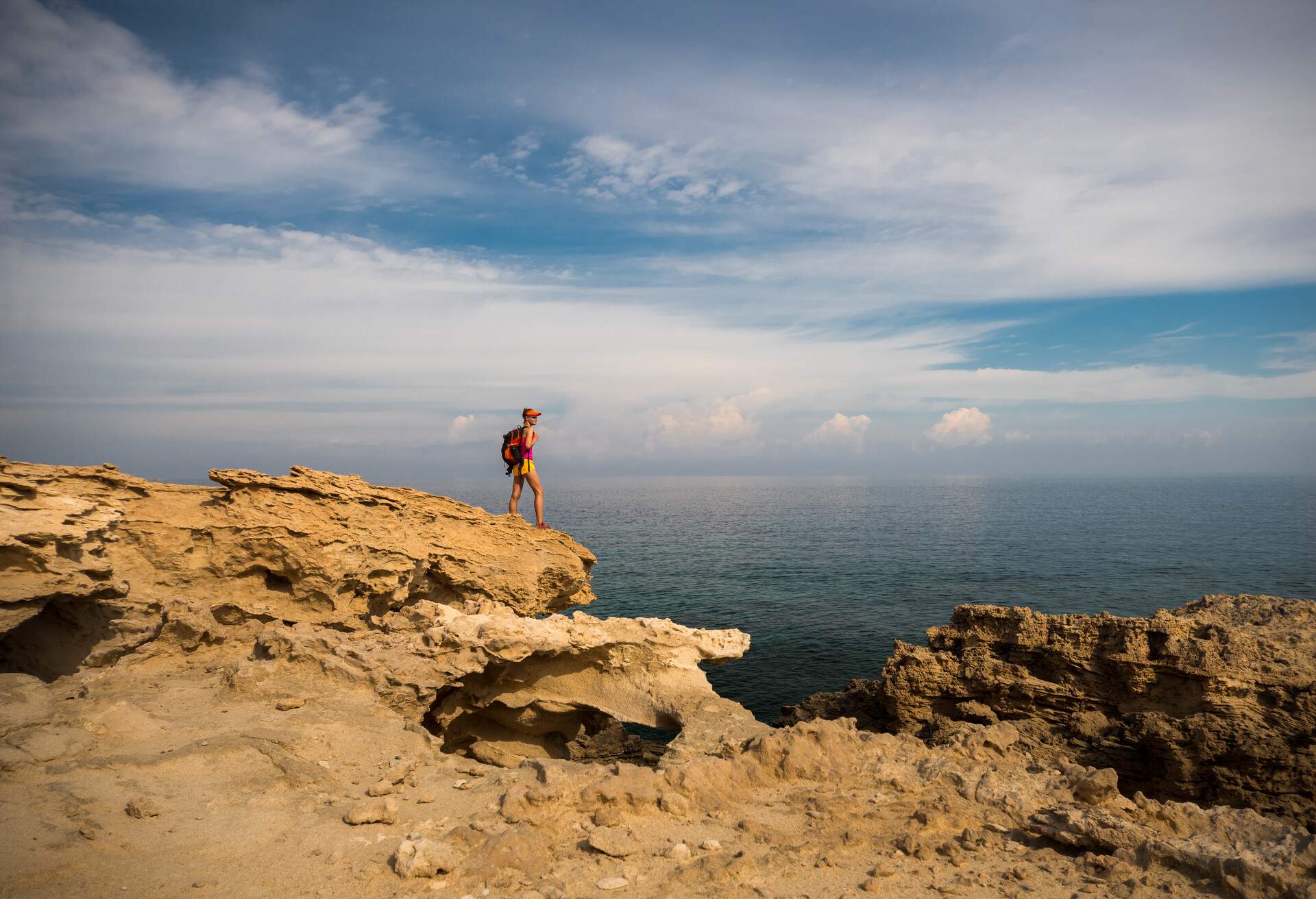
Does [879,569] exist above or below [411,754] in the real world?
below

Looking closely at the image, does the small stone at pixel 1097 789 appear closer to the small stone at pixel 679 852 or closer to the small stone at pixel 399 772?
the small stone at pixel 679 852

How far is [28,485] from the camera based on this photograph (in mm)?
8727

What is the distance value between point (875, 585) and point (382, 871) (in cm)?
3525

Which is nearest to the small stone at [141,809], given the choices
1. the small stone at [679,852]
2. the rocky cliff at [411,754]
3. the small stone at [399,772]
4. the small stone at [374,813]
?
the rocky cliff at [411,754]

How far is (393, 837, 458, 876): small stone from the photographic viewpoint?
5348 mm

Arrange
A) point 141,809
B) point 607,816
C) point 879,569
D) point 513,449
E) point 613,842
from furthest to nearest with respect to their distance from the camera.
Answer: point 879,569 < point 513,449 < point 607,816 < point 613,842 < point 141,809

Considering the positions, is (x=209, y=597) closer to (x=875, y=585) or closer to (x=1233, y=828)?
(x=1233, y=828)

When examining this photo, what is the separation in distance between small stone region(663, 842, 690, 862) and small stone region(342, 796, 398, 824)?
8.91 feet

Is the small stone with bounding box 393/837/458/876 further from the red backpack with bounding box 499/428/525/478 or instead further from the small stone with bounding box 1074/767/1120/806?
the red backpack with bounding box 499/428/525/478

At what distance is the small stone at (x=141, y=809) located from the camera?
5699 mm

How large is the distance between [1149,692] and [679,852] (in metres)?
8.55

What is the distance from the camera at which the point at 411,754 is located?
8055mm

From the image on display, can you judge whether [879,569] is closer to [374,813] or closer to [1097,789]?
[1097,789]

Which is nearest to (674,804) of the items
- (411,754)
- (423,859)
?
(423,859)
